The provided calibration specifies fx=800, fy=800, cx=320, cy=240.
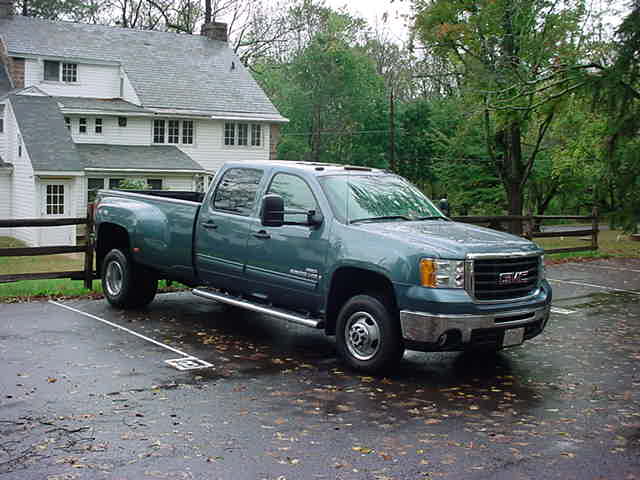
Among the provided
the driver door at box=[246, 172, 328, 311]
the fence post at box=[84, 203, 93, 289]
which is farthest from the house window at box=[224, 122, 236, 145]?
the driver door at box=[246, 172, 328, 311]

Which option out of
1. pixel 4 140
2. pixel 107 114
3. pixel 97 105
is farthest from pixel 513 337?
pixel 4 140

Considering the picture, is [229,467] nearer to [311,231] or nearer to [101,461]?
[101,461]

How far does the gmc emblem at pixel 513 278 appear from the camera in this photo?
795 centimetres

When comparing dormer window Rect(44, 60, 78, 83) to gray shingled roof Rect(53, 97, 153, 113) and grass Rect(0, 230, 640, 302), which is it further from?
grass Rect(0, 230, 640, 302)

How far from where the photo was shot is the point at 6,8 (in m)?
37.2

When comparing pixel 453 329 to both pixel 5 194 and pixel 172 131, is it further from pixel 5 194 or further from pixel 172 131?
pixel 172 131

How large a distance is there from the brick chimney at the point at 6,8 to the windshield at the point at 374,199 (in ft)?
108

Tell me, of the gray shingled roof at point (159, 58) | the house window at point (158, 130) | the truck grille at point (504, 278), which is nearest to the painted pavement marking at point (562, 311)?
the truck grille at point (504, 278)

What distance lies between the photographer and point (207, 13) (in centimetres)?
4841

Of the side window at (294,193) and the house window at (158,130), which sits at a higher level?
the house window at (158,130)

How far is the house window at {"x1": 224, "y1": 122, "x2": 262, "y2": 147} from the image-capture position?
39.2 m

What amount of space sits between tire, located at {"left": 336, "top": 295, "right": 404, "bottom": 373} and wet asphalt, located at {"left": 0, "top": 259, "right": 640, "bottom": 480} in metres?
0.18

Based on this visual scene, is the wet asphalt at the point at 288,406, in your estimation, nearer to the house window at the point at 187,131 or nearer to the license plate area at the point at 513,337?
the license plate area at the point at 513,337

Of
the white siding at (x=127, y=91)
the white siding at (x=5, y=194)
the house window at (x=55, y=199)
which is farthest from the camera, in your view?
the white siding at (x=127, y=91)
